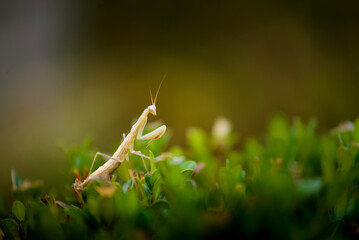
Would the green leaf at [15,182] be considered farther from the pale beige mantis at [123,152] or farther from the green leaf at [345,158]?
the green leaf at [345,158]

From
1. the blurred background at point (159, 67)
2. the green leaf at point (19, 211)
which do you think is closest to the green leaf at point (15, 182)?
the green leaf at point (19, 211)

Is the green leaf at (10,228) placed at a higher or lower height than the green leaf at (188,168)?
lower

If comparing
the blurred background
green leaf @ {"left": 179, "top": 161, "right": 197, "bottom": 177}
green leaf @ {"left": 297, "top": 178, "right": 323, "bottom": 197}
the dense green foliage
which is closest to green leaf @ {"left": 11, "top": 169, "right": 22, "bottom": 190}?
the dense green foliage

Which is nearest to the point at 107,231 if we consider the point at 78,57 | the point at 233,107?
the point at 233,107

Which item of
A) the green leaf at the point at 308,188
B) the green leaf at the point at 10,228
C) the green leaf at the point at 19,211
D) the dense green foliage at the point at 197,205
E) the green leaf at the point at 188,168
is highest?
the green leaf at the point at 308,188

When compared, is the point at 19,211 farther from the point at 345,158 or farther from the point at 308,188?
the point at 345,158
